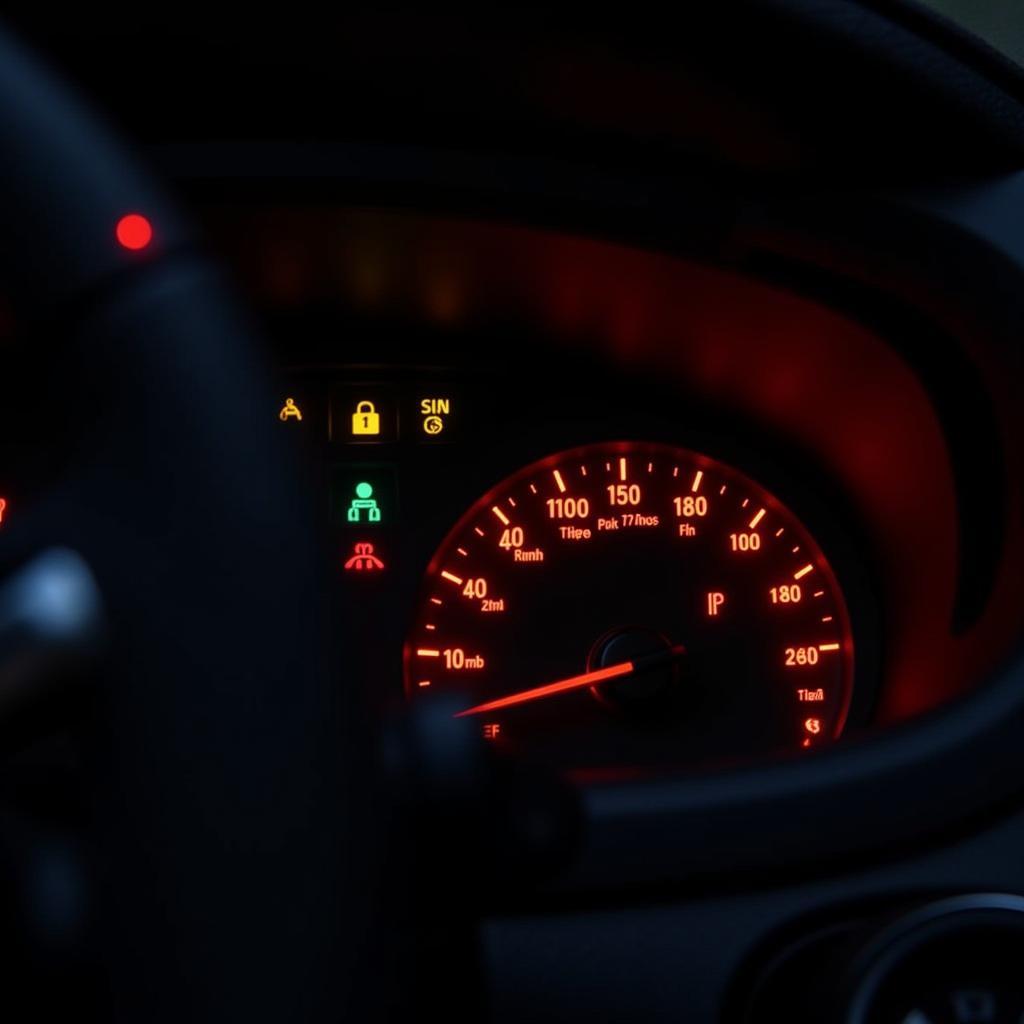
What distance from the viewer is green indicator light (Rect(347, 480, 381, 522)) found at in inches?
82.4

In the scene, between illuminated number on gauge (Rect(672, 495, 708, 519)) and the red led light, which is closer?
the red led light

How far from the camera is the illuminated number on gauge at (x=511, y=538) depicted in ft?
6.74

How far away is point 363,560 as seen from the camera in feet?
6.84

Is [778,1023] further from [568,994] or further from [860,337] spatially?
[860,337]

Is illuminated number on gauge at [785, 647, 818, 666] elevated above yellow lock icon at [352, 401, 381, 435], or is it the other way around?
yellow lock icon at [352, 401, 381, 435]

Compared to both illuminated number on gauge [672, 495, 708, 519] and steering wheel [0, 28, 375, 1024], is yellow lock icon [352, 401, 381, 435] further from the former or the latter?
steering wheel [0, 28, 375, 1024]

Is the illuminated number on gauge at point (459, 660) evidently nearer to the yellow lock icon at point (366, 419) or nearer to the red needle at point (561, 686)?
the red needle at point (561, 686)

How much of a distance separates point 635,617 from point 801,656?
223 mm

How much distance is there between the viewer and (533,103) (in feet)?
4.54

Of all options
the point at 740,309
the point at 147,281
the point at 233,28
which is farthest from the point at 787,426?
the point at 147,281

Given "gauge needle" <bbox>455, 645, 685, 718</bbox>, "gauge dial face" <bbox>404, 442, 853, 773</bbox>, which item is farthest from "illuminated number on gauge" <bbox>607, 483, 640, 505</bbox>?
"gauge needle" <bbox>455, 645, 685, 718</bbox>

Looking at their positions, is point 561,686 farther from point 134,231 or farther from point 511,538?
point 134,231

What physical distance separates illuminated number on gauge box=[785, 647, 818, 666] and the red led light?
1.54 meters

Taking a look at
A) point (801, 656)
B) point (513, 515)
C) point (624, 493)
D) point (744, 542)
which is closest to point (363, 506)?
point (513, 515)
